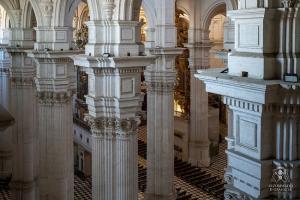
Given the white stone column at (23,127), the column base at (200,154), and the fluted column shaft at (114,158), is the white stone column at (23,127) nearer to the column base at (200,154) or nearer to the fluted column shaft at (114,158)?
the fluted column shaft at (114,158)

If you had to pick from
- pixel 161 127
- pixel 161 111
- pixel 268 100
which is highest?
pixel 268 100

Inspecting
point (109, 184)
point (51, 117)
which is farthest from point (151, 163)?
point (109, 184)

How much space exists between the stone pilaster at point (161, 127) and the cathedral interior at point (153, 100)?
0.04 meters

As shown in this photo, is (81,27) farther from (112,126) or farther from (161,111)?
(112,126)

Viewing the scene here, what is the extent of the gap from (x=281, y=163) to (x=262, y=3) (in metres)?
2.33

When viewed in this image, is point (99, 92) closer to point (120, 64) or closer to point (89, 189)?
point (120, 64)

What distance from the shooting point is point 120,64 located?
37.3 ft

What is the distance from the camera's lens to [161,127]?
1752cm

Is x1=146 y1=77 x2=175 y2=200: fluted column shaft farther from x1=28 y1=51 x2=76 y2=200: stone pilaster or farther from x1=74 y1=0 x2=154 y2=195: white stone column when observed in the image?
x1=74 y1=0 x2=154 y2=195: white stone column

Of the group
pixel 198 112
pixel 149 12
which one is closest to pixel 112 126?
pixel 149 12

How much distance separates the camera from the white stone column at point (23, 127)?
19.5 meters

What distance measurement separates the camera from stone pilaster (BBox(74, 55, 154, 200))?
37.9 feet

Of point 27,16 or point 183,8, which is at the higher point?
point 183,8

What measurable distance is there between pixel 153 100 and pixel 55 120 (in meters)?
3.80
